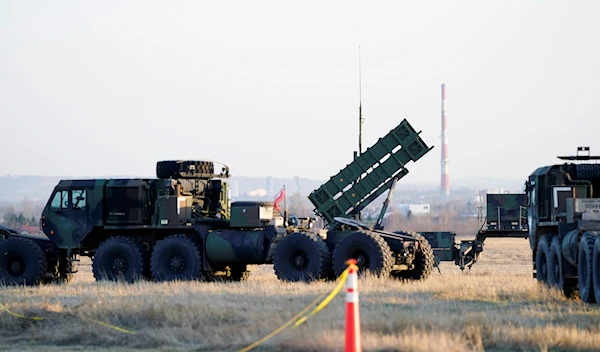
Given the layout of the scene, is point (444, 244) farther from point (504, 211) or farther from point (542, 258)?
point (542, 258)

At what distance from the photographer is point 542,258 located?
74.7 feet

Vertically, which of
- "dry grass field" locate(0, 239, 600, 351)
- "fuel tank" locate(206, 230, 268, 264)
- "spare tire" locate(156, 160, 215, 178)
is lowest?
"dry grass field" locate(0, 239, 600, 351)

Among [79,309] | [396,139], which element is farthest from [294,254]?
[79,309]

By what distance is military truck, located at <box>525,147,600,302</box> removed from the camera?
19.0m

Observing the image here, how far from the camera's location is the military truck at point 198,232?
25.2m

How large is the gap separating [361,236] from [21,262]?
29.2 ft

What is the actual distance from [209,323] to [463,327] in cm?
365

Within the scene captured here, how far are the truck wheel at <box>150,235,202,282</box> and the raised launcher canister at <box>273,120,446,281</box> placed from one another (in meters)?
2.18

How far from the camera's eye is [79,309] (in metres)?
16.7

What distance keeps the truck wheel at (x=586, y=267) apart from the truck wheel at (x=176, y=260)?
10.1m

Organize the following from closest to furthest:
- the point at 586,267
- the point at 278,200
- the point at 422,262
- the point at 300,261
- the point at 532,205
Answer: the point at 586,267 → the point at 532,205 → the point at 300,261 → the point at 422,262 → the point at 278,200

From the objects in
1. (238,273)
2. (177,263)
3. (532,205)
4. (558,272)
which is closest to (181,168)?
(177,263)

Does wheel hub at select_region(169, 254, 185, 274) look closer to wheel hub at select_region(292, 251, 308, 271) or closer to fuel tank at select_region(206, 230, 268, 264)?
fuel tank at select_region(206, 230, 268, 264)

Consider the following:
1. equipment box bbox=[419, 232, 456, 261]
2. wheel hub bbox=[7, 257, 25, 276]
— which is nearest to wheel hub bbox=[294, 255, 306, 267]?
wheel hub bbox=[7, 257, 25, 276]
